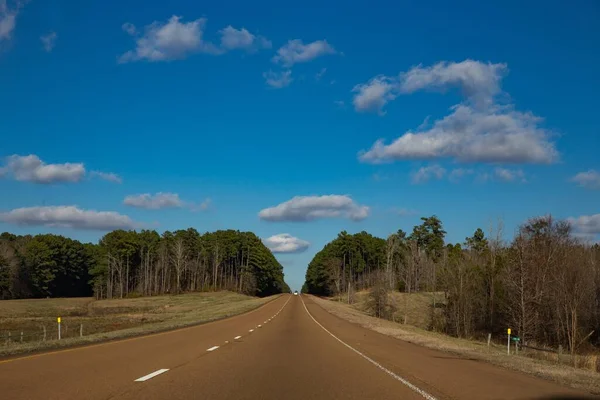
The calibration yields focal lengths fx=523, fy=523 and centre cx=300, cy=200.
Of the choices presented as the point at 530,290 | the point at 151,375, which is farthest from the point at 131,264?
the point at 151,375

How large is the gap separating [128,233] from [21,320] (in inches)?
3156

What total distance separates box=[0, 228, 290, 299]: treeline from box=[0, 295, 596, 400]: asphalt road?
96.1m

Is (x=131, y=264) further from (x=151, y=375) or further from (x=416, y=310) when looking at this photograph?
(x=151, y=375)

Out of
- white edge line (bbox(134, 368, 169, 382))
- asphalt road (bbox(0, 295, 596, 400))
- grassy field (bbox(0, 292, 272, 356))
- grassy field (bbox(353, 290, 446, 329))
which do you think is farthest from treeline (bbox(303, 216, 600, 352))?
white edge line (bbox(134, 368, 169, 382))

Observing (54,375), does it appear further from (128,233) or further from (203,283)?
(203,283)

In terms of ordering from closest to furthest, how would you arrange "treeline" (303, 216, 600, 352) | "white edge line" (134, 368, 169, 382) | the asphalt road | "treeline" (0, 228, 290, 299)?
the asphalt road → "white edge line" (134, 368, 169, 382) → "treeline" (303, 216, 600, 352) → "treeline" (0, 228, 290, 299)

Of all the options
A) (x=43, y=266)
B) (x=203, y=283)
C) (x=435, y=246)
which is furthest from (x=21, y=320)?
(x=435, y=246)

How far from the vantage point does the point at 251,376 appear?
453 inches

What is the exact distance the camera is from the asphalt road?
920 cm

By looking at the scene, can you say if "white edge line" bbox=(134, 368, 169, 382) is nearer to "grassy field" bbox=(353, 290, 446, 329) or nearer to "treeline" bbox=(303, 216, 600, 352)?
"treeline" bbox=(303, 216, 600, 352)

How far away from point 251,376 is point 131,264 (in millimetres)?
134898

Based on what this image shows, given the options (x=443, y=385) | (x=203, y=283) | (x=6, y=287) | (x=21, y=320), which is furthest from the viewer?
(x=203, y=283)

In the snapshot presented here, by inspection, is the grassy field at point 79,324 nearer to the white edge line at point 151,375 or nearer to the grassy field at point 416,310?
the white edge line at point 151,375

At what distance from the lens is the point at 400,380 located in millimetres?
11328
